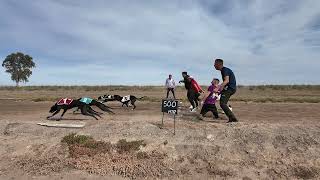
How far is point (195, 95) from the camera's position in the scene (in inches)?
713

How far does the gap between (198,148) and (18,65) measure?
82.9 metres

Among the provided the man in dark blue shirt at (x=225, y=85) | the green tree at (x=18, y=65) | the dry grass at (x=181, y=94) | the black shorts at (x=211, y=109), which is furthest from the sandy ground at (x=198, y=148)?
the green tree at (x=18, y=65)

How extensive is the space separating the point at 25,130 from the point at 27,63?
79.9 metres

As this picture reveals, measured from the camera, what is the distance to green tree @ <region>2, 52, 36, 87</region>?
8906 centimetres

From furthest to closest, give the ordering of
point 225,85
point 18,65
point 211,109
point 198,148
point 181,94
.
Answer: point 18,65 < point 181,94 < point 211,109 < point 225,85 < point 198,148

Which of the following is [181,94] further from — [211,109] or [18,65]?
[18,65]

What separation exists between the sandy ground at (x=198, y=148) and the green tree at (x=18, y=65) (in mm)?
78538

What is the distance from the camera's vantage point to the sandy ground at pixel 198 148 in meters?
11.5

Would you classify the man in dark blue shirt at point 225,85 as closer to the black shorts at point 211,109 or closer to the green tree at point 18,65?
the black shorts at point 211,109

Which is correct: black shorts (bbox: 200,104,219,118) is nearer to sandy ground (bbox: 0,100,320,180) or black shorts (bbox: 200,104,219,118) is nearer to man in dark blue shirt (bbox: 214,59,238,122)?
sandy ground (bbox: 0,100,320,180)

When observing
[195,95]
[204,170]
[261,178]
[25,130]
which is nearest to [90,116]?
[25,130]

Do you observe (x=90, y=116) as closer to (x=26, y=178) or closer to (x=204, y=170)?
(x=26, y=178)

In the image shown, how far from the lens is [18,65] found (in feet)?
294

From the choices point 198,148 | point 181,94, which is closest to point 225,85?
point 198,148
